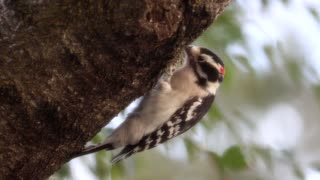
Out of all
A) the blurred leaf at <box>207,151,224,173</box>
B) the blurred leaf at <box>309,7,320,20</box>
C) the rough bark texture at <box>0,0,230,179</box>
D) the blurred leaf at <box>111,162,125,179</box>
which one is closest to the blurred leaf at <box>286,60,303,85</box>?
the blurred leaf at <box>309,7,320,20</box>

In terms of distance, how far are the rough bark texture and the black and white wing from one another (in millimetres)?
1234

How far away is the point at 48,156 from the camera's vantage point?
1697 millimetres

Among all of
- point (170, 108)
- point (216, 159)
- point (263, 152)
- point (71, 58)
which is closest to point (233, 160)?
point (216, 159)

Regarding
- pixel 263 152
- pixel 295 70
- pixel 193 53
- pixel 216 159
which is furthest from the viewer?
pixel 295 70

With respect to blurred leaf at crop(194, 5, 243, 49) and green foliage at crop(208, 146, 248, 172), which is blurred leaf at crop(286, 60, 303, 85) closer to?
blurred leaf at crop(194, 5, 243, 49)

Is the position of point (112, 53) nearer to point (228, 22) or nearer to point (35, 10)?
point (35, 10)

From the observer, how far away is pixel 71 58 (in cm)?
153

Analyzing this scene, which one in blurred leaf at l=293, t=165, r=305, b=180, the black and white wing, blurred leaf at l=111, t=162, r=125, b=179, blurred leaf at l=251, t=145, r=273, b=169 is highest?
blurred leaf at l=111, t=162, r=125, b=179

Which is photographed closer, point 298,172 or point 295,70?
point 298,172

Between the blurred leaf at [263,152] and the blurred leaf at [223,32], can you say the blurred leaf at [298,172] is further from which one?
the blurred leaf at [223,32]

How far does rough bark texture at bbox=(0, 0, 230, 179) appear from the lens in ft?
4.91

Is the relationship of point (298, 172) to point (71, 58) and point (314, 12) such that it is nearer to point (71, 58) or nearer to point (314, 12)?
point (314, 12)

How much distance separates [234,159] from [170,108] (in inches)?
21.7

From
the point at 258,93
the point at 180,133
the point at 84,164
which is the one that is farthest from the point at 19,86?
the point at 258,93
